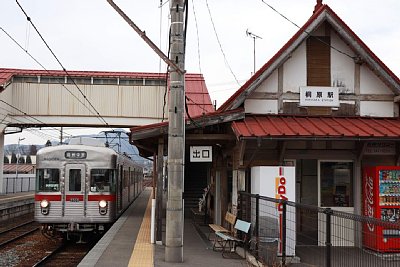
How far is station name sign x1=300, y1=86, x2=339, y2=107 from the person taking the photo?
39.6 ft

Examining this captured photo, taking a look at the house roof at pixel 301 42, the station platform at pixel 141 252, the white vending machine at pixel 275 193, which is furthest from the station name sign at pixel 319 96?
the station platform at pixel 141 252

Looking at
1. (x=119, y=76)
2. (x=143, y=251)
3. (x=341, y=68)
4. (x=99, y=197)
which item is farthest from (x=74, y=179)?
(x=119, y=76)

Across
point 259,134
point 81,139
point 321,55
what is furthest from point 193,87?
point 259,134

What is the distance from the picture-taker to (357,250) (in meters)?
9.59

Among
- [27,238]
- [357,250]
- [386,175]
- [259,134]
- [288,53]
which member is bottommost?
[27,238]

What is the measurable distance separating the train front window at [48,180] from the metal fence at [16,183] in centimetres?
2133

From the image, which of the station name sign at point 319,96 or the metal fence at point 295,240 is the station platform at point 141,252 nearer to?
the metal fence at point 295,240

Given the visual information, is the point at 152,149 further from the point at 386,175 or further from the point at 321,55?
the point at 386,175

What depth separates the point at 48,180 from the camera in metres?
13.7

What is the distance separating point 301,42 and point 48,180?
25.8 ft

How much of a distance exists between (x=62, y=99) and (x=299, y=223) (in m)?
18.8

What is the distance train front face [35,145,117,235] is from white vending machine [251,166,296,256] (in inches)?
207

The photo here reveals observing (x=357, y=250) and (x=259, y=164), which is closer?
(x=357, y=250)

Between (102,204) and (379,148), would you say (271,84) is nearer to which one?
(379,148)
